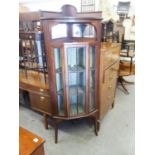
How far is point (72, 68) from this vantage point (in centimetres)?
170

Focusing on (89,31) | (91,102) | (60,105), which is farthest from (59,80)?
(89,31)

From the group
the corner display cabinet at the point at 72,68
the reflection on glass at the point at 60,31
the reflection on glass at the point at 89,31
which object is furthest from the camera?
the reflection on glass at the point at 89,31

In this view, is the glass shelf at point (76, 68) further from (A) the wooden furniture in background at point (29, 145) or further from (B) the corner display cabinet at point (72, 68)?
(A) the wooden furniture in background at point (29, 145)

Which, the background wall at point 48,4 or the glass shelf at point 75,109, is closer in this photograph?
the glass shelf at point 75,109

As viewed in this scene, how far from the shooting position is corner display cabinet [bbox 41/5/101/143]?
4.99 feet

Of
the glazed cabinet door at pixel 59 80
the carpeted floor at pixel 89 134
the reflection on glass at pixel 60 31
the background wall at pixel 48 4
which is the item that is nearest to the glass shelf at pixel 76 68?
the glazed cabinet door at pixel 59 80

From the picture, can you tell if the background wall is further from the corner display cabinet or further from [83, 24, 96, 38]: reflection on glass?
the corner display cabinet

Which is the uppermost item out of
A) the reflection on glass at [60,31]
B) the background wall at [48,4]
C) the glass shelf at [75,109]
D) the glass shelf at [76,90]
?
the background wall at [48,4]

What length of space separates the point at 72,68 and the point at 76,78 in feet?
0.52

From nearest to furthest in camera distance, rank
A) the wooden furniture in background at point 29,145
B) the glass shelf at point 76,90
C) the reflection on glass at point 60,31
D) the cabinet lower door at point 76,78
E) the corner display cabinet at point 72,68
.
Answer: the wooden furniture in background at point 29,145
the corner display cabinet at point 72,68
the cabinet lower door at point 76,78
the glass shelf at point 76,90
the reflection on glass at point 60,31

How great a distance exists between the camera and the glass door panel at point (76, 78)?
5.41 ft

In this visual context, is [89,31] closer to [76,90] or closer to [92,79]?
[92,79]
